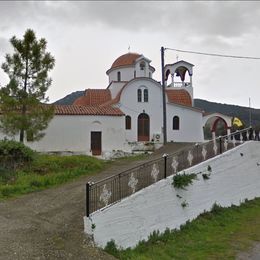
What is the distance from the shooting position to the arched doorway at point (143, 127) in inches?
1242

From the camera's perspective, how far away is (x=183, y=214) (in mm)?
13039

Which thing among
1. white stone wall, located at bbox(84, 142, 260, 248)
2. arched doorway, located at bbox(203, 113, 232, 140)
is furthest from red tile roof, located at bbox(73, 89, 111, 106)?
white stone wall, located at bbox(84, 142, 260, 248)

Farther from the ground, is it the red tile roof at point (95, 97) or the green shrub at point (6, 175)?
the red tile roof at point (95, 97)

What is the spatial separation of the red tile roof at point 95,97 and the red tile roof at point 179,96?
5316 millimetres

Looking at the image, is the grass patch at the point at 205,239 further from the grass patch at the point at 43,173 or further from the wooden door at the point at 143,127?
the wooden door at the point at 143,127

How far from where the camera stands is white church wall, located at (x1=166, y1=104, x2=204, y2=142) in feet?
106

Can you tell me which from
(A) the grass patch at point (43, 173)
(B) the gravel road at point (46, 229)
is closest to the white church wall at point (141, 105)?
(A) the grass patch at point (43, 173)

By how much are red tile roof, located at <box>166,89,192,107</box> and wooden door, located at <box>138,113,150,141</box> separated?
295 cm

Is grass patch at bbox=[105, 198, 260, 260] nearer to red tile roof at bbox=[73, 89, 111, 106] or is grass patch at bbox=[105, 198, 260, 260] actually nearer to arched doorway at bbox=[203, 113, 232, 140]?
arched doorway at bbox=[203, 113, 232, 140]

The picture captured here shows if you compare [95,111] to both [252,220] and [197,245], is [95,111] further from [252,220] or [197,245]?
[197,245]

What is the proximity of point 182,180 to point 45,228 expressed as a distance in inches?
210

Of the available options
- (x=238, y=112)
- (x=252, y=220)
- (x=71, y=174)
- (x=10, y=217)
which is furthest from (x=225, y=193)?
(x=238, y=112)

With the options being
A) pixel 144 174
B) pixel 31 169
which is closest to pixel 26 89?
pixel 31 169

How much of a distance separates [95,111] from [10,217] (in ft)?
55.8
